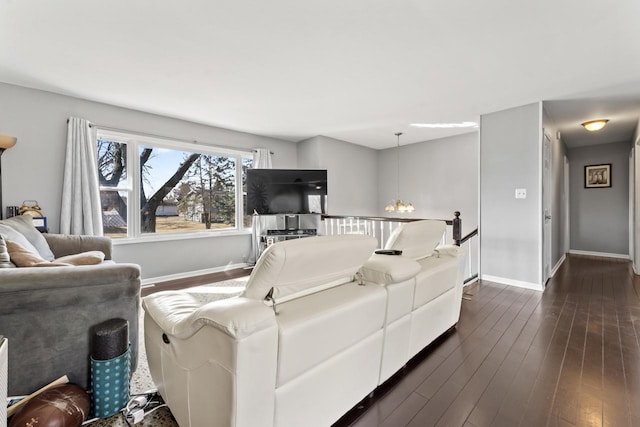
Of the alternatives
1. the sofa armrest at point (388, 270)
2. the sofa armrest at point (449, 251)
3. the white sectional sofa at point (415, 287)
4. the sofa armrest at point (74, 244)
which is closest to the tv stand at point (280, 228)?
the sofa armrest at point (74, 244)

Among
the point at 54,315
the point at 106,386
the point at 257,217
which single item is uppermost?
the point at 257,217

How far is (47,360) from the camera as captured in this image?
1.46 meters

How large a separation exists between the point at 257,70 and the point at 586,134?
592cm

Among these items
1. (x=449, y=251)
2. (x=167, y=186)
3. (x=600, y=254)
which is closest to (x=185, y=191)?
(x=167, y=186)

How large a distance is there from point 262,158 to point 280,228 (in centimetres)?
139

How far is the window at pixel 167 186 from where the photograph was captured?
3.92m

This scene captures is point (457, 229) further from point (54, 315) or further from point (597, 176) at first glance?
point (597, 176)

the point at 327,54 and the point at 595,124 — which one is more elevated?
the point at 327,54

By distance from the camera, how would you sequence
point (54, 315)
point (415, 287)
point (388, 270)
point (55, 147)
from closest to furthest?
point (54, 315) < point (388, 270) < point (415, 287) < point (55, 147)

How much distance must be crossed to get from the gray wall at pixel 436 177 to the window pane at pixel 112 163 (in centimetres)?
509

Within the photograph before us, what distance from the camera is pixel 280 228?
5.63 m

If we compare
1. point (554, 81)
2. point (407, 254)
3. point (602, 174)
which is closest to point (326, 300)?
point (407, 254)

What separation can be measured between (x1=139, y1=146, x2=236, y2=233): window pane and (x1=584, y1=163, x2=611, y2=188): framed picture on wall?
7209 mm

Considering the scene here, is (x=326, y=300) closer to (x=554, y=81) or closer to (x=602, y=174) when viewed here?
(x=554, y=81)
